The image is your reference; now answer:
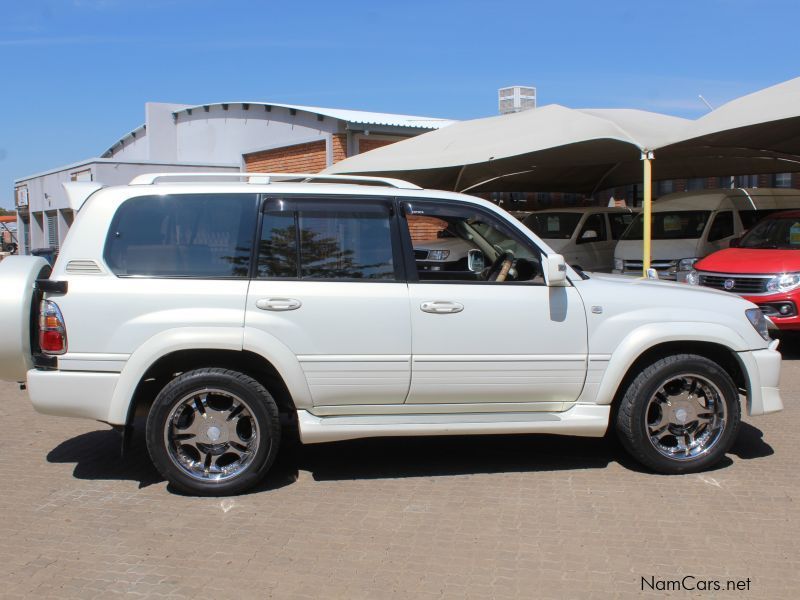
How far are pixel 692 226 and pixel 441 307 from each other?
32.7 ft

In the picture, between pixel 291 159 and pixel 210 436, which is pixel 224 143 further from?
pixel 210 436

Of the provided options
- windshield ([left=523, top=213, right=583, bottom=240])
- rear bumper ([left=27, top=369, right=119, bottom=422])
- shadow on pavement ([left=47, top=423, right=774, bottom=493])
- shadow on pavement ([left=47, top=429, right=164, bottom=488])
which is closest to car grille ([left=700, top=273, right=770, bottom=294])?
shadow on pavement ([left=47, top=423, right=774, bottom=493])

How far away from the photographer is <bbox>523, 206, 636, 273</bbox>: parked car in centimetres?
1548

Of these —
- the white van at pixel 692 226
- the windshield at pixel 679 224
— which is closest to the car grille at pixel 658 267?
the white van at pixel 692 226

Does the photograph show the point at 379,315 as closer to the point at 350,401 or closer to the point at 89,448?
the point at 350,401

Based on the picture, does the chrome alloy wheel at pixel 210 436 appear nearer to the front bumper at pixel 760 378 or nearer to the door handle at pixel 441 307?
the door handle at pixel 441 307

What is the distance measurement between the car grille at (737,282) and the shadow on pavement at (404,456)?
3741 millimetres

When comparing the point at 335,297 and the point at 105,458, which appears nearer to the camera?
the point at 335,297

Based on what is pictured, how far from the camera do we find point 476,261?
19.4ft

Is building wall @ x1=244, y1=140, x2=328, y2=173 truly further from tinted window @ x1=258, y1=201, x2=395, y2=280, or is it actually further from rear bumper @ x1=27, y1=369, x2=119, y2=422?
rear bumper @ x1=27, y1=369, x2=119, y2=422

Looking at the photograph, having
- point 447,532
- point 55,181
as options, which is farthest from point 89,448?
point 55,181

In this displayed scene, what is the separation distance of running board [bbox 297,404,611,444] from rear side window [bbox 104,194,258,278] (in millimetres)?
1075

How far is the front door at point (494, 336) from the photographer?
4941 mm

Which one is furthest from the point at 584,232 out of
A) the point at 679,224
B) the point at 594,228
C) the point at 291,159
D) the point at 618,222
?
the point at 291,159
